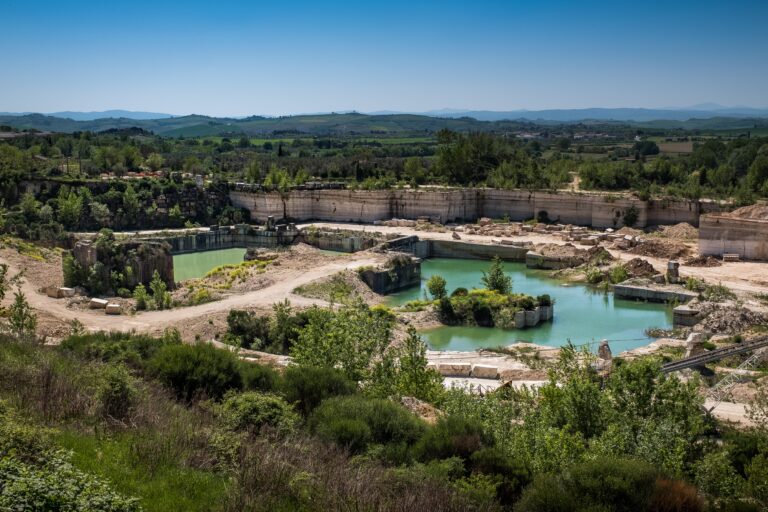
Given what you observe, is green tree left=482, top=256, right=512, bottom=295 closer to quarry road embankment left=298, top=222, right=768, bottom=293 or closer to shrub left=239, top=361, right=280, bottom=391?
quarry road embankment left=298, top=222, right=768, bottom=293

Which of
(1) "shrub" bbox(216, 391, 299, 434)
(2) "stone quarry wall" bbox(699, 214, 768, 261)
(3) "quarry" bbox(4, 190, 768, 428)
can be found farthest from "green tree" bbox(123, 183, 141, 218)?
(1) "shrub" bbox(216, 391, 299, 434)

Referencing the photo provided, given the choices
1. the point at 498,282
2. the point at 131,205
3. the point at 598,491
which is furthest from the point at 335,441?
the point at 131,205

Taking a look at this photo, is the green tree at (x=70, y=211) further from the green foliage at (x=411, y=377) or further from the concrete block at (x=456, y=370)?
the green foliage at (x=411, y=377)

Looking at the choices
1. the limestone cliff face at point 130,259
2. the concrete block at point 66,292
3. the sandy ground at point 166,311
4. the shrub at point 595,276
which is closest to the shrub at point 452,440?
the sandy ground at point 166,311

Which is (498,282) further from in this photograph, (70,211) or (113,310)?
(70,211)

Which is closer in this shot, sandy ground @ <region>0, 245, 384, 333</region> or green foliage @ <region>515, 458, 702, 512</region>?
green foliage @ <region>515, 458, 702, 512</region>

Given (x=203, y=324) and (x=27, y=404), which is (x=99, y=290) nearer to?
(x=203, y=324)

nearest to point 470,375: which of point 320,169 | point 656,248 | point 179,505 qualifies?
point 179,505
